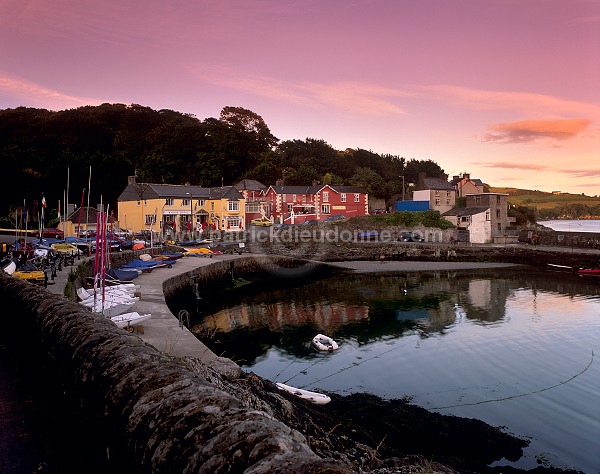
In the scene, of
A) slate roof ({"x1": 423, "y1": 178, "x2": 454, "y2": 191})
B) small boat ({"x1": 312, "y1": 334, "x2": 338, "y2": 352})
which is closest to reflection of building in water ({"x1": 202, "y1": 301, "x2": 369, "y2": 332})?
small boat ({"x1": 312, "y1": 334, "x2": 338, "y2": 352})

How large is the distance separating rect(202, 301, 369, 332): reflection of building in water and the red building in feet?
143

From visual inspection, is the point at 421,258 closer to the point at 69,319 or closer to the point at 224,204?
the point at 224,204

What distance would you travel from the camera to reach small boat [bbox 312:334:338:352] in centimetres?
2500

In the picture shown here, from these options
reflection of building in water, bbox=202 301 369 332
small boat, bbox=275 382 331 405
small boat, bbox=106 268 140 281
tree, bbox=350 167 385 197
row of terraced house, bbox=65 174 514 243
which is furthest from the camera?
tree, bbox=350 167 385 197

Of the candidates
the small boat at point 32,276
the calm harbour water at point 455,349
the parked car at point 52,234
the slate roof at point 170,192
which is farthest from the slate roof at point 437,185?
the small boat at point 32,276

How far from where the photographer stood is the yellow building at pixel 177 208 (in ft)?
226

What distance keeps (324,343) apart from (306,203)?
58941 millimetres

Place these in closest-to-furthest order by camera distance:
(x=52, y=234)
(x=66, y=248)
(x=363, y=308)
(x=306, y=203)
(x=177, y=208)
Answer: (x=363, y=308) < (x=66, y=248) < (x=52, y=234) < (x=177, y=208) < (x=306, y=203)

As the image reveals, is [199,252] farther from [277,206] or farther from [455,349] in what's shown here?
[455,349]

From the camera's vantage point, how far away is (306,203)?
83125 millimetres

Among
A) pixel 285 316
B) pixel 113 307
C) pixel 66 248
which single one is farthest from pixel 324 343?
pixel 66 248

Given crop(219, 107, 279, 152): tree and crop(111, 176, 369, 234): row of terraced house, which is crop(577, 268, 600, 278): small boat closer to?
crop(111, 176, 369, 234): row of terraced house

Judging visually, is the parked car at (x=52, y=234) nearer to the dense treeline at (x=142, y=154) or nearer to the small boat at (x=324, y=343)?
the dense treeline at (x=142, y=154)

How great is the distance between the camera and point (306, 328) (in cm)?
3067
